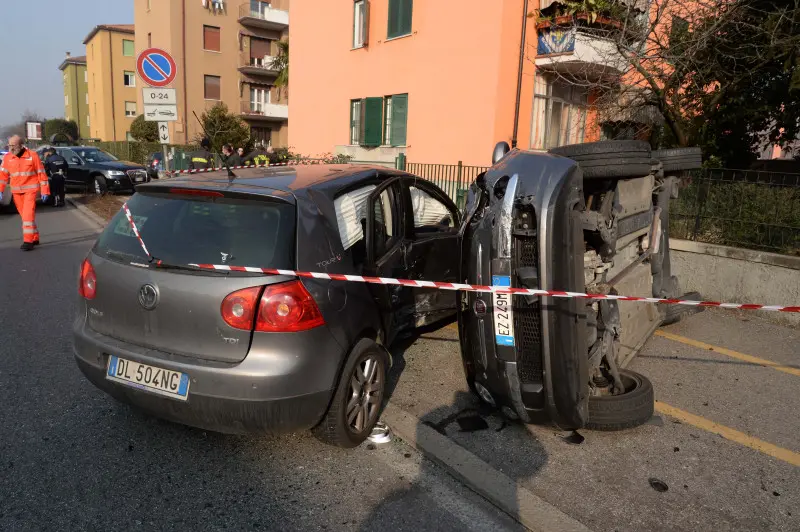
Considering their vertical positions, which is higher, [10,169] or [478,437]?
[10,169]

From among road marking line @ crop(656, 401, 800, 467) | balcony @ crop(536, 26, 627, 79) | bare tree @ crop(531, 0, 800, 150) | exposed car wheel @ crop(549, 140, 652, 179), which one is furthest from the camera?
balcony @ crop(536, 26, 627, 79)

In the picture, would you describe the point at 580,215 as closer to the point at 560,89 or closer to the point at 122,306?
the point at 122,306

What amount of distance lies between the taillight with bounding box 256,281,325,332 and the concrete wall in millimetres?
5670

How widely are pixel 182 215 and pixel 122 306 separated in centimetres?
61

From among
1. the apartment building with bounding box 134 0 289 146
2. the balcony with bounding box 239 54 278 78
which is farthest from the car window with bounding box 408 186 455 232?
the balcony with bounding box 239 54 278 78

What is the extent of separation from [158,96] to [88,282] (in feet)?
21.5

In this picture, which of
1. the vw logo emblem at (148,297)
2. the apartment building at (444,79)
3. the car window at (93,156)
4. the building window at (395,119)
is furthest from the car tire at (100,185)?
the vw logo emblem at (148,297)

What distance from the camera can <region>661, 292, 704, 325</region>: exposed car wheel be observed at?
5906mm

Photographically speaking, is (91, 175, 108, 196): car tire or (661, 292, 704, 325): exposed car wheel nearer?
(661, 292, 704, 325): exposed car wheel

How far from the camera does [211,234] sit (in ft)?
10.6

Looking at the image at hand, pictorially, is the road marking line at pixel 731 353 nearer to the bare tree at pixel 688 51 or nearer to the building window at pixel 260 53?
the bare tree at pixel 688 51

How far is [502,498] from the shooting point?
299 centimetres

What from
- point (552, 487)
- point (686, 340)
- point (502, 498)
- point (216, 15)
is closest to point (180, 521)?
point (502, 498)

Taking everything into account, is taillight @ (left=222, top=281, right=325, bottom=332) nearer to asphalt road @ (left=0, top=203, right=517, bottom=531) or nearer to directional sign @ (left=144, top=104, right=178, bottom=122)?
asphalt road @ (left=0, top=203, right=517, bottom=531)
